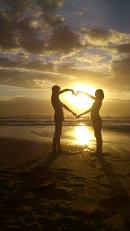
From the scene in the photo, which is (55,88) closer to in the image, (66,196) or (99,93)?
(99,93)

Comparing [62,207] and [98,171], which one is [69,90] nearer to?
[98,171]

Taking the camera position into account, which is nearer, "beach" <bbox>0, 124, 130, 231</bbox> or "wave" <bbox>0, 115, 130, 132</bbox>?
"beach" <bbox>0, 124, 130, 231</bbox>

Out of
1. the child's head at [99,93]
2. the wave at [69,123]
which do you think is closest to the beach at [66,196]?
the child's head at [99,93]

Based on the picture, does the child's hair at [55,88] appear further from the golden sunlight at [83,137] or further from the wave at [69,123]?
the wave at [69,123]

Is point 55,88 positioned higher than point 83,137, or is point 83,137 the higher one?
point 55,88

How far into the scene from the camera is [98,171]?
28.7ft

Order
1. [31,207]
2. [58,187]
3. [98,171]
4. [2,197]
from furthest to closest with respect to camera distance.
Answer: [98,171]
[58,187]
[2,197]
[31,207]

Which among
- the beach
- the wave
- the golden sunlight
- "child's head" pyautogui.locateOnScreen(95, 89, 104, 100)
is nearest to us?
the beach

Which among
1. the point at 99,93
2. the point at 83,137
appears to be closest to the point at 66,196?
the point at 99,93

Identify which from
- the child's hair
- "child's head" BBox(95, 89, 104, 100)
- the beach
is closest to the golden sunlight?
"child's head" BBox(95, 89, 104, 100)

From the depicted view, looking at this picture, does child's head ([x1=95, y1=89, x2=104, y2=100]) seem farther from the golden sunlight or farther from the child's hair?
the golden sunlight

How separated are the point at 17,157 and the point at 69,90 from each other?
3.56 meters

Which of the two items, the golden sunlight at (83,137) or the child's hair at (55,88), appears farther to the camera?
the golden sunlight at (83,137)

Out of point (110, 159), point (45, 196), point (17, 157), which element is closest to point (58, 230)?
point (45, 196)
